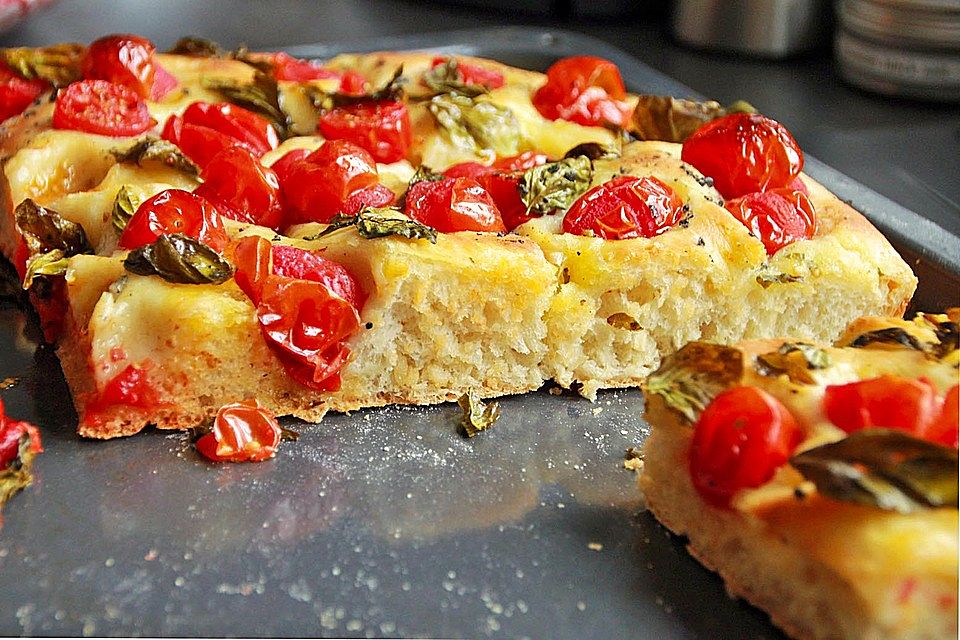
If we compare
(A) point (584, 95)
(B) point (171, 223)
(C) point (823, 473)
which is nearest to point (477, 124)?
(A) point (584, 95)

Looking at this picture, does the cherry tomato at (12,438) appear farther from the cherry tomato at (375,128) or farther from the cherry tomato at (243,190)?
the cherry tomato at (375,128)

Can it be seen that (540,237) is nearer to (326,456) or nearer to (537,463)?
(537,463)

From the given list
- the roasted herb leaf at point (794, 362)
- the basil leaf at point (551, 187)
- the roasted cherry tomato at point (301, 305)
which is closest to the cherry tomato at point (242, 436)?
the roasted cherry tomato at point (301, 305)

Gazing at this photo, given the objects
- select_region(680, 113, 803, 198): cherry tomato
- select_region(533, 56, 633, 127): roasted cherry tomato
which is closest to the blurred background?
select_region(533, 56, 633, 127): roasted cherry tomato

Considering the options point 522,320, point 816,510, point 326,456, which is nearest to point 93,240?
point 326,456

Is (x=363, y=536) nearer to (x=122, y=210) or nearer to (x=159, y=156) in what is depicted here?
(x=122, y=210)

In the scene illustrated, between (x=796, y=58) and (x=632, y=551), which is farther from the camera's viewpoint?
(x=796, y=58)

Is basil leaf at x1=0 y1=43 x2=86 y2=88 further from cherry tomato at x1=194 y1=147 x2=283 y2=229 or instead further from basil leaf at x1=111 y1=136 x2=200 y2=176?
cherry tomato at x1=194 y1=147 x2=283 y2=229
